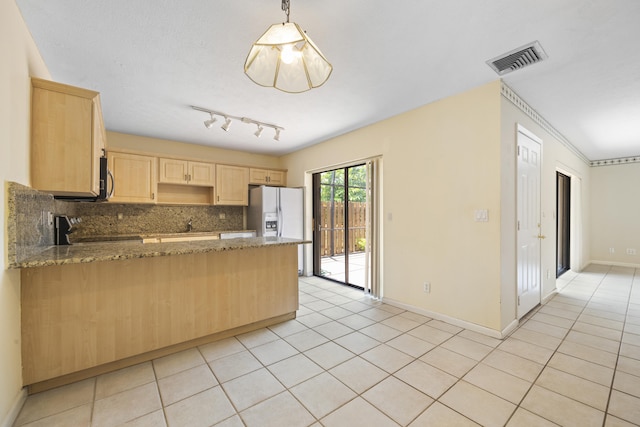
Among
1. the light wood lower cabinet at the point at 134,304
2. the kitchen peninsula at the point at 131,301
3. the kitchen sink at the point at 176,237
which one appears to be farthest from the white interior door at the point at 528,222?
the kitchen sink at the point at 176,237

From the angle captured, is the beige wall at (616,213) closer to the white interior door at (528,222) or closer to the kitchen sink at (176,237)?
the white interior door at (528,222)

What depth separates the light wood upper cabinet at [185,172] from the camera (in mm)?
4386

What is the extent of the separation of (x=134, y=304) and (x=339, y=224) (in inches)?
179

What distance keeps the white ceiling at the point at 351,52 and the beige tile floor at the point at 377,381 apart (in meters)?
2.46

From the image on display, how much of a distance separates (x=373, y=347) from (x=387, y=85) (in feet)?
8.19

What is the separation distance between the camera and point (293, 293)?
3.05 metres

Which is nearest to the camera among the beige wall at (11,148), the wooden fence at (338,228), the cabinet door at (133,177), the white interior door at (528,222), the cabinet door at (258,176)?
the beige wall at (11,148)

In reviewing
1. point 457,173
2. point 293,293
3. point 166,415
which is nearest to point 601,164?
point 457,173

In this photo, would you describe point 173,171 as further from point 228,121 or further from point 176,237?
point 228,121

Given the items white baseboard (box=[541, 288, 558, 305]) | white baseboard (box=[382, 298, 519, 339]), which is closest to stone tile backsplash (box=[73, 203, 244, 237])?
white baseboard (box=[382, 298, 519, 339])

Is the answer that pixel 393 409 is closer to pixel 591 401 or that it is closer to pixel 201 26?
pixel 591 401

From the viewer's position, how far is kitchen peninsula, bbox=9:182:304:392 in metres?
1.79

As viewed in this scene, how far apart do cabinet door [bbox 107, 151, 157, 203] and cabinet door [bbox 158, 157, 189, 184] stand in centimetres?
10

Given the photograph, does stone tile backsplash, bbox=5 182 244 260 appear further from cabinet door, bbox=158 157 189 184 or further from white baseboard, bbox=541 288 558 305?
white baseboard, bbox=541 288 558 305
